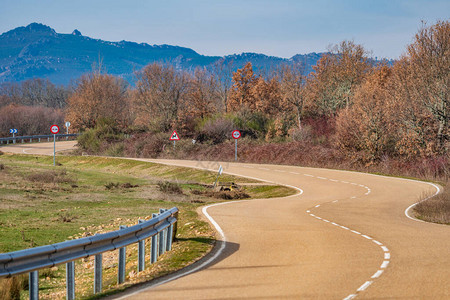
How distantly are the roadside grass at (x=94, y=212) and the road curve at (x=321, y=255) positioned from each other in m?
0.96

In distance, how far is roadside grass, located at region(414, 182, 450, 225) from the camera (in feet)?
57.4

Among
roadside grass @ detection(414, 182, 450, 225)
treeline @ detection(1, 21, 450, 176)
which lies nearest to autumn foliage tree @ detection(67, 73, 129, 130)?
treeline @ detection(1, 21, 450, 176)

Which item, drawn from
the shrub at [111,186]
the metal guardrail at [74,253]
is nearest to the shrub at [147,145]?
the shrub at [111,186]

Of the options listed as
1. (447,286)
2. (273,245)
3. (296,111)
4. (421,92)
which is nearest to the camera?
(447,286)

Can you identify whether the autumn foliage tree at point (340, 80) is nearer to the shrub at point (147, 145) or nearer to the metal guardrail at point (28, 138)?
the shrub at point (147, 145)

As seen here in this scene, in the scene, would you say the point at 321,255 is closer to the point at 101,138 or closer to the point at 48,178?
the point at 48,178

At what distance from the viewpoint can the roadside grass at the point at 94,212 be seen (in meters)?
11.0

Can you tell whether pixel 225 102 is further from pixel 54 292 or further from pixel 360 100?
pixel 54 292

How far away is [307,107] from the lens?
61.8 metres

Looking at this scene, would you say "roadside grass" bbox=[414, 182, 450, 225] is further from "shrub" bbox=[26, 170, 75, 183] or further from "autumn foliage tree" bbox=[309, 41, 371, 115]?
"autumn foliage tree" bbox=[309, 41, 371, 115]

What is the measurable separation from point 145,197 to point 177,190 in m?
2.79

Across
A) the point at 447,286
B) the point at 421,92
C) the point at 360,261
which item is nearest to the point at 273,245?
the point at 360,261

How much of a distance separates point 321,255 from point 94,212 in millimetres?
12353

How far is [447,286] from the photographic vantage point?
852 cm
